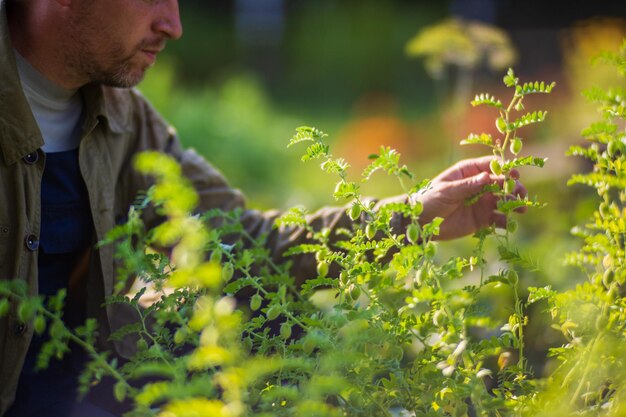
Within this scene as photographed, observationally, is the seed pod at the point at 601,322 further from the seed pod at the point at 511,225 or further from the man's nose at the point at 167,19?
the man's nose at the point at 167,19

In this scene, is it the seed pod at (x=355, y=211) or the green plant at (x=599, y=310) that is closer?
the green plant at (x=599, y=310)

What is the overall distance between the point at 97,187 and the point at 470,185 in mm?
867

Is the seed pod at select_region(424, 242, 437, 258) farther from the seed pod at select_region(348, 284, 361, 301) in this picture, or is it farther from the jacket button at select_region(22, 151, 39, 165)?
the jacket button at select_region(22, 151, 39, 165)

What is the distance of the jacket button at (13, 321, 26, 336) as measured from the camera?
1.71 meters

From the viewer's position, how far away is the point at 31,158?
72.6 inches

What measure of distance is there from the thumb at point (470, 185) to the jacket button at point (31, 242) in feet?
2.78

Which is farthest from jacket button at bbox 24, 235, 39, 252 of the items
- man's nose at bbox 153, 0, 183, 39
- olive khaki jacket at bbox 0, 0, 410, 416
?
man's nose at bbox 153, 0, 183, 39

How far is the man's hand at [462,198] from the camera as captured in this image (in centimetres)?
167

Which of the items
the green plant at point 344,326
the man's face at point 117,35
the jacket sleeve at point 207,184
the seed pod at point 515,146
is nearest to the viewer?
the green plant at point 344,326

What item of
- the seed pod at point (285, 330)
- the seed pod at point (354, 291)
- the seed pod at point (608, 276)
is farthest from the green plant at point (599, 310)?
the seed pod at point (285, 330)

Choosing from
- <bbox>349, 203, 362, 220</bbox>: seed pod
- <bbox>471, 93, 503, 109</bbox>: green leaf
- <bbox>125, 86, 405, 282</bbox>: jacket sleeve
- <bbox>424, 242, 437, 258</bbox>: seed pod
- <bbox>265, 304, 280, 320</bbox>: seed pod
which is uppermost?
<bbox>471, 93, 503, 109</bbox>: green leaf

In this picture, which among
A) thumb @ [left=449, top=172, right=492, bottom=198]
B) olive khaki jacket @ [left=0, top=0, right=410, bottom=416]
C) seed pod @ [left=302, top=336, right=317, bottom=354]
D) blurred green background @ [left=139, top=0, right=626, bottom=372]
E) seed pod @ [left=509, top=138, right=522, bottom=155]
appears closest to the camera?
seed pod @ [left=302, top=336, right=317, bottom=354]

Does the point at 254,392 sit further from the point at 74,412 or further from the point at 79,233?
the point at 79,233

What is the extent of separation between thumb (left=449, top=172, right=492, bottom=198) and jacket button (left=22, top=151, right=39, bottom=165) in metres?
0.86
